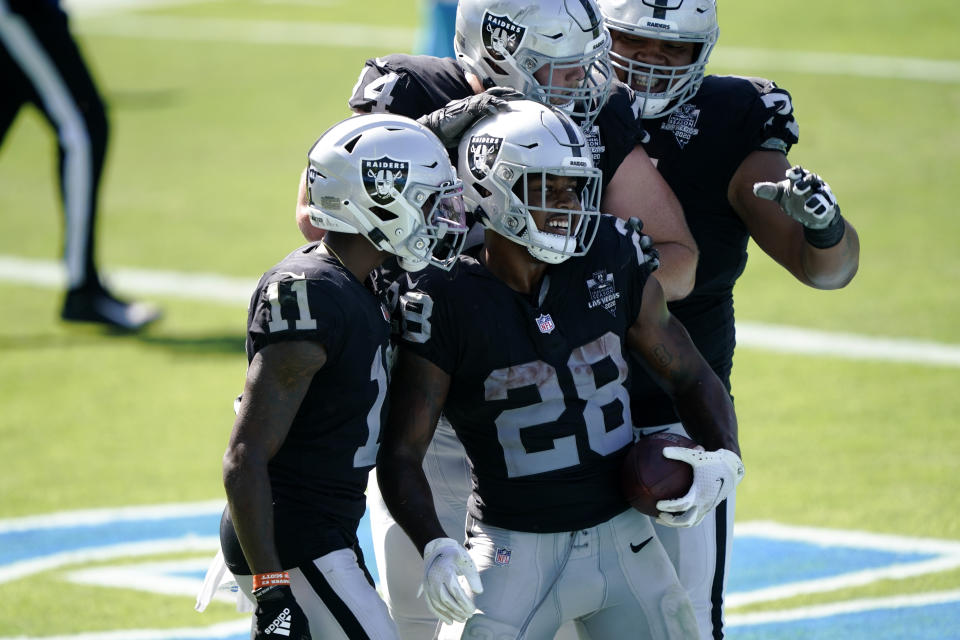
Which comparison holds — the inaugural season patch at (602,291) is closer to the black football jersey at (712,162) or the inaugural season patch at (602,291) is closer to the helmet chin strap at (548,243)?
the helmet chin strap at (548,243)

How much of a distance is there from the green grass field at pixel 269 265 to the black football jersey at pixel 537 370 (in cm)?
176

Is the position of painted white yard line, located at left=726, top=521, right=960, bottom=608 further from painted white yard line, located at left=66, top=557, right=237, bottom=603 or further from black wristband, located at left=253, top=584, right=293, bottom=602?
black wristband, located at left=253, top=584, right=293, bottom=602

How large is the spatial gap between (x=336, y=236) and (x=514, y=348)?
0.56 m

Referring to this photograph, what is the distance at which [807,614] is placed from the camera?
533 cm

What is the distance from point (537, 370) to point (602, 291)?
29cm

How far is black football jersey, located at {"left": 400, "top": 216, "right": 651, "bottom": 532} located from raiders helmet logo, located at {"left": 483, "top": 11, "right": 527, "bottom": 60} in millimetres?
639

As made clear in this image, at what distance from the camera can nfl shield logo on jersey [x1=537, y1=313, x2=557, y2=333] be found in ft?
12.3

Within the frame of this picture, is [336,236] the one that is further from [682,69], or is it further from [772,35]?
[772,35]

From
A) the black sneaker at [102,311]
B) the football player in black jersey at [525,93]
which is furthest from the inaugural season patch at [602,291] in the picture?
the black sneaker at [102,311]

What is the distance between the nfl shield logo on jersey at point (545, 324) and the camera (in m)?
3.76

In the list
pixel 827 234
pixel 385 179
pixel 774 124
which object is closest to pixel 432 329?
pixel 385 179

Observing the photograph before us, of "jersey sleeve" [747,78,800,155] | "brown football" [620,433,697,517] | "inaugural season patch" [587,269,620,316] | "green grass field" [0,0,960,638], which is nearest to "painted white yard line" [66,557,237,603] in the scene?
"green grass field" [0,0,960,638]

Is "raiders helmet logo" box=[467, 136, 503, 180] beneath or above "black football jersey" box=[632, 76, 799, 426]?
above

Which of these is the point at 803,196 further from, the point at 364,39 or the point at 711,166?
the point at 364,39
